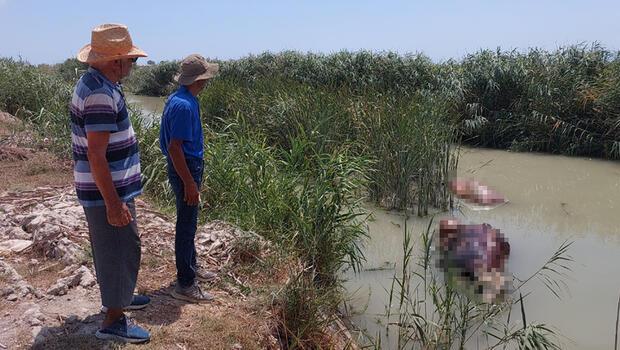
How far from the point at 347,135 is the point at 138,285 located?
4.28 m

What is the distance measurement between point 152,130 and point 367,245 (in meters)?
3.17

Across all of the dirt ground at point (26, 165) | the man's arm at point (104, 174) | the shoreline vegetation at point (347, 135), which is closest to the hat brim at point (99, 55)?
the man's arm at point (104, 174)

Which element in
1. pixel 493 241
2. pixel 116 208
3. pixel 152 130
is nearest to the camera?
pixel 116 208

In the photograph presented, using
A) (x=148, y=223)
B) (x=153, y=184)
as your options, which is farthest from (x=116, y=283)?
(x=153, y=184)

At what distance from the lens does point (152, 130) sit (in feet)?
22.0

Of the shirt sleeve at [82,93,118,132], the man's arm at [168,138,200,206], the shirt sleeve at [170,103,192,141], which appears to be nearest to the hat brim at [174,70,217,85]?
the shirt sleeve at [170,103,192,141]

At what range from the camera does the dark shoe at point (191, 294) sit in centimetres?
305

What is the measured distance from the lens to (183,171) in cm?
274

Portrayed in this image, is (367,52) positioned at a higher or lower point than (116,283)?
higher

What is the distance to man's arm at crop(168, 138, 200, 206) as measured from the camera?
2.70 meters

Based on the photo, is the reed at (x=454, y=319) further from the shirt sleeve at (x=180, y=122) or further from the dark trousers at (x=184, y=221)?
the shirt sleeve at (x=180, y=122)

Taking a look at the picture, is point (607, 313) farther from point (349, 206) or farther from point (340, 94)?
point (340, 94)

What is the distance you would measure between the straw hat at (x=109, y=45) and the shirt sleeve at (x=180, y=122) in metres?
0.43

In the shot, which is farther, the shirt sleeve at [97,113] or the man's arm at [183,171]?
the man's arm at [183,171]
